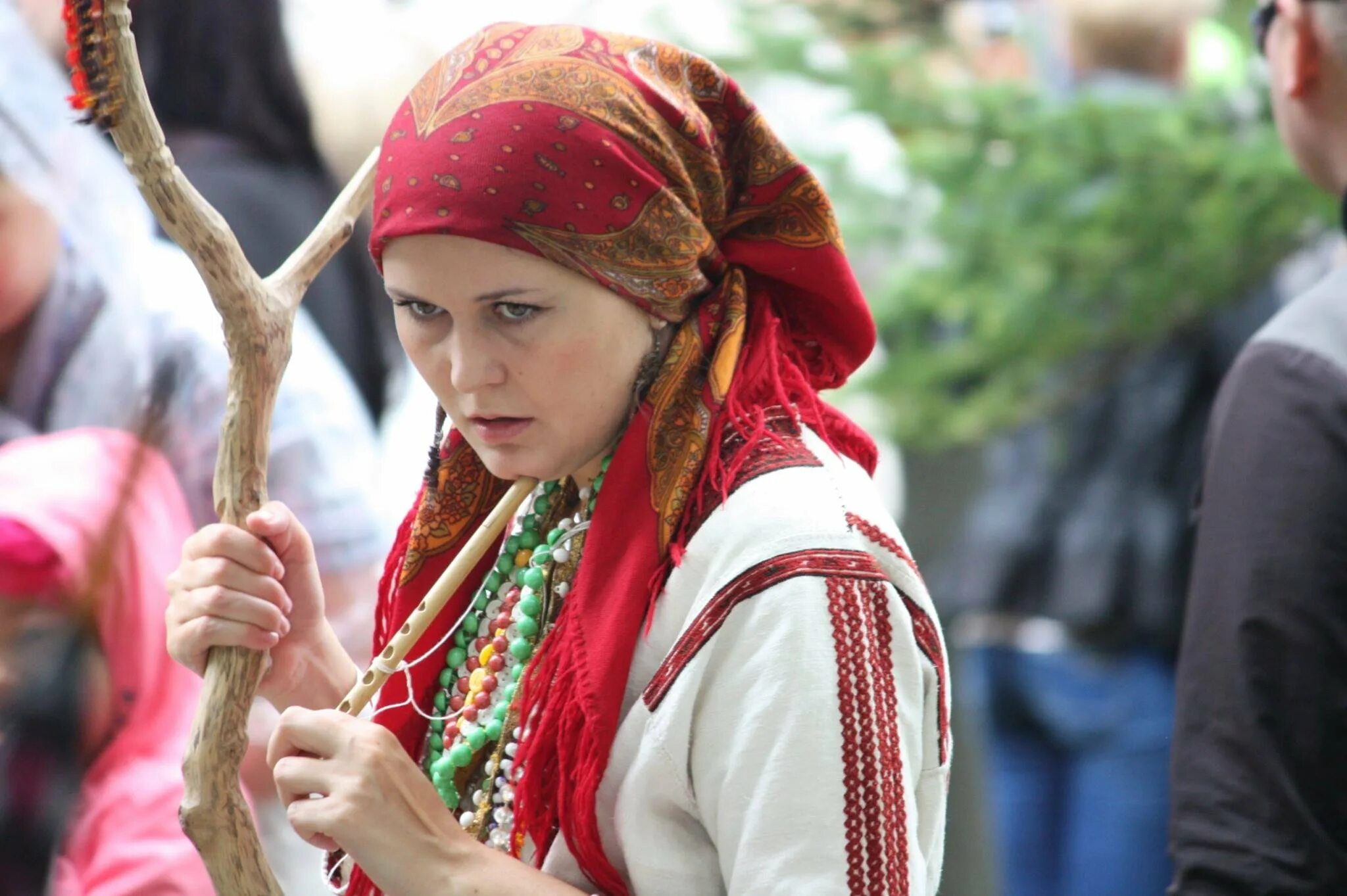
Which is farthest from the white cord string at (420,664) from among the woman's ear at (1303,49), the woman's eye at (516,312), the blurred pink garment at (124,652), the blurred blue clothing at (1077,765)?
the blurred blue clothing at (1077,765)

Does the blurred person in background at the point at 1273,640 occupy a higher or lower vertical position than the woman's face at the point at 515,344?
lower

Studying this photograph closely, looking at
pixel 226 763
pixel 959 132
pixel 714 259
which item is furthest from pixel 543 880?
pixel 959 132

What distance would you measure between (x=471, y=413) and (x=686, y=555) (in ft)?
0.76

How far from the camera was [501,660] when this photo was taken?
166 centimetres

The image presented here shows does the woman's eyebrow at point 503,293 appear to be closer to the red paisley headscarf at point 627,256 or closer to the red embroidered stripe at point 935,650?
the red paisley headscarf at point 627,256

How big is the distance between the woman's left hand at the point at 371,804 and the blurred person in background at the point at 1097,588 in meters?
2.43

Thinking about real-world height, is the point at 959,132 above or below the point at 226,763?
above

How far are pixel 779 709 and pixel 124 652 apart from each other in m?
0.78

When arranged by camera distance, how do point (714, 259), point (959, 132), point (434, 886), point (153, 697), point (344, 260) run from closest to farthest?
point (434, 886), point (714, 259), point (153, 697), point (344, 260), point (959, 132)

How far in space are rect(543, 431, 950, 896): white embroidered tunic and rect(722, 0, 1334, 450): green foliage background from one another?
86.7 inches

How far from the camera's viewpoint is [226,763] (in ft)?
5.08

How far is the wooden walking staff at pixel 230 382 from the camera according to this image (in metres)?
1.42

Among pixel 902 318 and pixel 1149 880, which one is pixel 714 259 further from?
pixel 1149 880

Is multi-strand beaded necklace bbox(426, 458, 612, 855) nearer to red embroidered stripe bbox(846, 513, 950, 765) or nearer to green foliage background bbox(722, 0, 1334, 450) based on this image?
red embroidered stripe bbox(846, 513, 950, 765)
